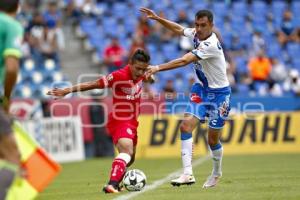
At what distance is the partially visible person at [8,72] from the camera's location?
283 inches

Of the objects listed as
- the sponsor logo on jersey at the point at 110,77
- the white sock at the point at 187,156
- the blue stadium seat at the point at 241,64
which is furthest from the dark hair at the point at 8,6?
the blue stadium seat at the point at 241,64

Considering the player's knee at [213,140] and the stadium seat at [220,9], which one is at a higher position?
the stadium seat at [220,9]

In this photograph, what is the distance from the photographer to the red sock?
1093 cm

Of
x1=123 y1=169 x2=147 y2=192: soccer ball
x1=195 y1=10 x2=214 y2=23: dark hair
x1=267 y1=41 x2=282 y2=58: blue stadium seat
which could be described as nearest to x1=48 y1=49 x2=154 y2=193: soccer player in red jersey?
x1=123 y1=169 x2=147 y2=192: soccer ball

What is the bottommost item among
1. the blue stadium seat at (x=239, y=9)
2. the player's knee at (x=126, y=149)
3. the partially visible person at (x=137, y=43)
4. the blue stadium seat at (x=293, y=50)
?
the player's knee at (x=126, y=149)

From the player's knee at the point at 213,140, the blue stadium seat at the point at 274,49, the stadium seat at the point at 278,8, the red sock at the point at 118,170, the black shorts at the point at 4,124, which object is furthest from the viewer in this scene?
the stadium seat at the point at 278,8

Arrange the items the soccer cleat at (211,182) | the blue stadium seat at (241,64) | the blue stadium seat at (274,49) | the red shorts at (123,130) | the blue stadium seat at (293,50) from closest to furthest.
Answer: the red shorts at (123,130), the soccer cleat at (211,182), the blue stadium seat at (241,64), the blue stadium seat at (274,49), the blue stadium seat at (293,50)

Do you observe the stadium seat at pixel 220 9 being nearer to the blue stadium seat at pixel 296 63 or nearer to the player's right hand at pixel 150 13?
the blue stadium seat at pixel 296 63

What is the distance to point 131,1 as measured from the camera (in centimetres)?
2981

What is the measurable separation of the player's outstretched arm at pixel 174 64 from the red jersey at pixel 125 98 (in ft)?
1.60

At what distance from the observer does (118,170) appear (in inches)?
430

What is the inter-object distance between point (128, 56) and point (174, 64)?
1451 centimetres

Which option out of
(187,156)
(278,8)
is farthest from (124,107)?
(278,8)

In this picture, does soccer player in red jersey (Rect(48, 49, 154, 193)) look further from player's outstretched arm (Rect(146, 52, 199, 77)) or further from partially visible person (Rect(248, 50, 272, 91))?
partially visible person (Rect(248, 50, 272, 91))
